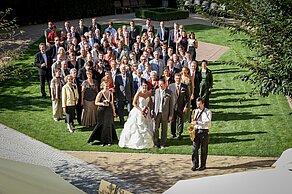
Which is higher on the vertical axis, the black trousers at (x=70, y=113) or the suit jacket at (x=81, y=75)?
the suit jacket at (x=81, y=75)

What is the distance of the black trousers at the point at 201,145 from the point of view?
467 inches

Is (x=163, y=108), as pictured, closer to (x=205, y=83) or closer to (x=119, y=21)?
(x=205, y=83)

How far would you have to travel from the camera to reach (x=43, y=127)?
15.2 meters

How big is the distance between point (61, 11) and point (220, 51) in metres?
11.4

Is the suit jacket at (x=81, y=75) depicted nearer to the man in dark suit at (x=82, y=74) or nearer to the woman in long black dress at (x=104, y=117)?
the man in dark suit at (x=82, y=74)

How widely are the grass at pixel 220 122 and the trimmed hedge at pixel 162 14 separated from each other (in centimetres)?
1063

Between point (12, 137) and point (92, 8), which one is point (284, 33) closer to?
point (12, 137)

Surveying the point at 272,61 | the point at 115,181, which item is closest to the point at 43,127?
the point at 115,181

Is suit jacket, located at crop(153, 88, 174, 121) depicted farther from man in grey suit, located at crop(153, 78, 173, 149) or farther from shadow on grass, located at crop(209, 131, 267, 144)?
shadow on grass, located at crop(209, 131, 267, 144)

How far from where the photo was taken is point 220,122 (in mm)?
15453

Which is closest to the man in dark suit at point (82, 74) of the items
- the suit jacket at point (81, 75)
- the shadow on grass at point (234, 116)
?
the suit jacket at point (81, 75)

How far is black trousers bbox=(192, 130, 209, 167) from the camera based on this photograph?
38.9ft

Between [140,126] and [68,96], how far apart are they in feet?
7.58

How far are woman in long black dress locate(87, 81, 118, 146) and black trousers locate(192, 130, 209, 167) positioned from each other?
2639 mm
